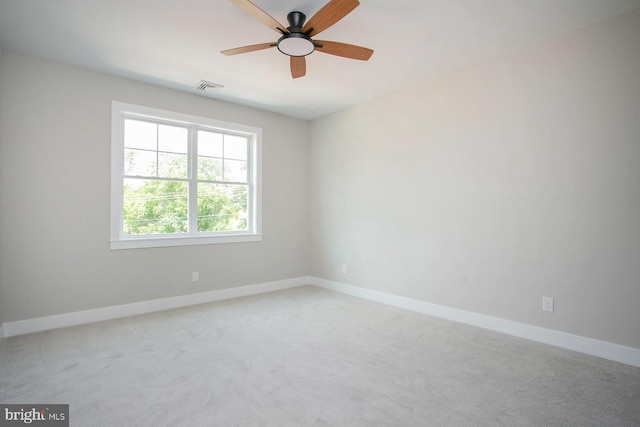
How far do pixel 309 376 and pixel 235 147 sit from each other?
3502 mm

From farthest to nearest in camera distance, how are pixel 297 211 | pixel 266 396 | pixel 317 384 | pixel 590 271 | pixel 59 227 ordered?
1. pixel 297 211
2. pixel 59 227
3. pixel 590 271
4. pixel 317 384
5. pixel 266 396

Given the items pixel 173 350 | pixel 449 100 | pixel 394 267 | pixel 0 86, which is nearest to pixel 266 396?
pixel 173 350

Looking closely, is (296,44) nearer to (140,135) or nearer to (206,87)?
(206,87)

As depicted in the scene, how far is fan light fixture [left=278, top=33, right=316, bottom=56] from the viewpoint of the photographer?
2572 millimetres

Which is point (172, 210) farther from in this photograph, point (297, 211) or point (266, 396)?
point (266, 396)

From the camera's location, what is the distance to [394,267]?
4352mm

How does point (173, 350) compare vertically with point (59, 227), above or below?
below

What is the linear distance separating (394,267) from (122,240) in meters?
3.28

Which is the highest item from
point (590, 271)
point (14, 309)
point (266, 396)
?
point (590, 271)

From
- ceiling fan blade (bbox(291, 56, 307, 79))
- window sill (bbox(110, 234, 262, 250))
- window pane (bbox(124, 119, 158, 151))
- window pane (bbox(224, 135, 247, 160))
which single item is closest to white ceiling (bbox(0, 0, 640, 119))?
ceiling fan blade (bbox(291, 56, 307, 79))

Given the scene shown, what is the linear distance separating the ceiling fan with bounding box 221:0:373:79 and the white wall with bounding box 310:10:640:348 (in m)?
1.58

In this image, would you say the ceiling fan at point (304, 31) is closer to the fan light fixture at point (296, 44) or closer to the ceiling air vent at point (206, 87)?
the fan light fixture at point (296, 44)

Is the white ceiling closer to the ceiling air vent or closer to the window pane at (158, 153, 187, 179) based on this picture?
the ceiling air vent

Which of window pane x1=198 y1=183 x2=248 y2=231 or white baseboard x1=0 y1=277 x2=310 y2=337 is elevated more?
window pane x1=198 y1=183 x2=248 y2=231
